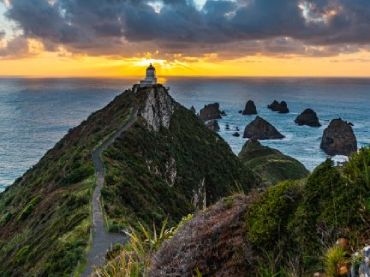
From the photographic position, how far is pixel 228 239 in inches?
291

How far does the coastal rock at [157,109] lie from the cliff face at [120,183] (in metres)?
0.16

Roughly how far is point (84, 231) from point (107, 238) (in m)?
2.08

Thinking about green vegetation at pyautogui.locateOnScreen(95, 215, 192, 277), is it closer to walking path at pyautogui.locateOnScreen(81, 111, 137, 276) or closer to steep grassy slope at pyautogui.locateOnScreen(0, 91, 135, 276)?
walking path at pyautogui.locateOnScreen(81, 111, 137, 276)

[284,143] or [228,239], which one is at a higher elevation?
[228,239]

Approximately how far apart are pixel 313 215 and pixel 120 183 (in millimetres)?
30449

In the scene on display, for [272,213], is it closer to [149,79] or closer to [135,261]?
[135,261]

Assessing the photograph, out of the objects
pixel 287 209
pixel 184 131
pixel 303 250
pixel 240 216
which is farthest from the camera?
pixel 184 131

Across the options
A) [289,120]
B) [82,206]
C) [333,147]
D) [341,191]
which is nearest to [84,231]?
[82,206]

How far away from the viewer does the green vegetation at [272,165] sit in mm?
102688

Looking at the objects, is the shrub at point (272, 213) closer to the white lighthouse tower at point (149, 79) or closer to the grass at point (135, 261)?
the grass at point (135, 261)

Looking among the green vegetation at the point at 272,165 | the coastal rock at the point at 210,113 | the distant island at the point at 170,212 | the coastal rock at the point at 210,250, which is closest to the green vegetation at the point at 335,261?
the distant island at the point at 170,212

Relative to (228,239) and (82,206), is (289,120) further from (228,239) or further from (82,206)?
(228,239)

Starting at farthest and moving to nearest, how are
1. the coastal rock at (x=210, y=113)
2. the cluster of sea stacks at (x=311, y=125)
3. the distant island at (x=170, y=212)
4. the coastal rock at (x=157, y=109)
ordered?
the coastal rock at (x=210, y=113) < the cluster of sea stacks at (x=311, y=125) < the coastal rock at (x=157, y=109) < the distant island at (x=170, y=212)

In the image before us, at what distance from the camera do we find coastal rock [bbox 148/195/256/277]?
6995mm
